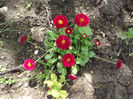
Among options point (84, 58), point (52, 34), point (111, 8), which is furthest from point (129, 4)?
point (52, 34)

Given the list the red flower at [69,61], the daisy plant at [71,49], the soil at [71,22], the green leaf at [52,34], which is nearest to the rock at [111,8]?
the soil at [71,22]

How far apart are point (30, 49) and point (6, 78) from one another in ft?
2.17

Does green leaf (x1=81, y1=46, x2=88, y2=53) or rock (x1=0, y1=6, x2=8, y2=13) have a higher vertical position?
rock (x1=0, y1=6, x2=8, y2=13)

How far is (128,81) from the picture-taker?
250 centimetres

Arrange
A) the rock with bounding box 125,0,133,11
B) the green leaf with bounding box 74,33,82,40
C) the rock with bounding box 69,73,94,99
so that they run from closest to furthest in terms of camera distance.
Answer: the rock with bounding box 69,73,94,99
the green leaf with bounding box 74,33,82,40
the rock with bounding box 125,0,133,11

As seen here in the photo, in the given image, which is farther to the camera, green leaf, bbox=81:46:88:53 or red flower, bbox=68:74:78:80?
green leaf, bbox=81:46:88:53

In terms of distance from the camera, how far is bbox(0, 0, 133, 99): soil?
202cm

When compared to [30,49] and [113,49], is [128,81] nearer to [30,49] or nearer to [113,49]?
[113,49]

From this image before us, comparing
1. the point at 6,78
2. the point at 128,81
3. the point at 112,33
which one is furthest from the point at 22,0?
the point at 128,81

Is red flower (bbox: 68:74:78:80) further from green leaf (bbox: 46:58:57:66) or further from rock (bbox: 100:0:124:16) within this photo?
rock (bbox: 100:0:124:16)

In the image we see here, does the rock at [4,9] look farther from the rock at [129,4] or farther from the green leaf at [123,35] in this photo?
the rock at [129,4]

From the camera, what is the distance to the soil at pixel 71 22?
202cm

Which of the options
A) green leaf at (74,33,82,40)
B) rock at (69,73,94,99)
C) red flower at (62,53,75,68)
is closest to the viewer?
red flower at (62,53,75,68)

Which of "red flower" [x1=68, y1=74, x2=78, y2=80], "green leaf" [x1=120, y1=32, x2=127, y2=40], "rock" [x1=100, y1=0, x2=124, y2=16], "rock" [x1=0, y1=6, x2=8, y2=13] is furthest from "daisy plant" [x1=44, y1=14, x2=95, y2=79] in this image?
"rock" [x1=0, y1=6, x2=8, y2=13]
